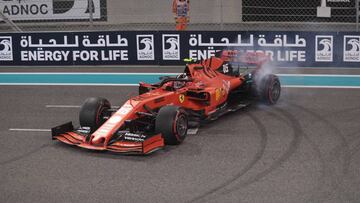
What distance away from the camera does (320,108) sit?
34.8 ft

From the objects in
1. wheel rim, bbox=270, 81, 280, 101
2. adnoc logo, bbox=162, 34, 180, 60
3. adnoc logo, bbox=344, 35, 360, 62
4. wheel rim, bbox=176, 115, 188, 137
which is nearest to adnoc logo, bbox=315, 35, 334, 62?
adnoc logo, bbox=344, 35, 360, 62

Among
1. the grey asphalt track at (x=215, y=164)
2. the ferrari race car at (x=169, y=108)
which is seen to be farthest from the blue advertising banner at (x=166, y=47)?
the grey asphalt track at (x=215, y=164)

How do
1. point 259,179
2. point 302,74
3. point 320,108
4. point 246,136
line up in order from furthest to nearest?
point 302,74, point 320,108, point 246,136, point 259,179

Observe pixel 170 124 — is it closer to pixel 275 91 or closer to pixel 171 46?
pixel 275 91

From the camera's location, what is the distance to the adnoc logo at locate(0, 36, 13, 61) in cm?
1715

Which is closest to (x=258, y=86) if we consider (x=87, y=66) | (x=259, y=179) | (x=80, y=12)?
(x=259, y=179)

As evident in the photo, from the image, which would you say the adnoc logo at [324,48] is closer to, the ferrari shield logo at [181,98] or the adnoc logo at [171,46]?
the adnoc logo at [171,46]

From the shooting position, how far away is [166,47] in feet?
53.4

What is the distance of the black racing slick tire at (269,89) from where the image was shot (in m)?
10.6

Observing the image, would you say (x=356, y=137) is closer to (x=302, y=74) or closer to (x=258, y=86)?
(x=258, y=86)

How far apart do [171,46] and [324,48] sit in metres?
4.28

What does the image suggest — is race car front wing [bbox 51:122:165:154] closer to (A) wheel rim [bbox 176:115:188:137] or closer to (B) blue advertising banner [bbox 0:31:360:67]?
(A) wheel rim [bbox 176:115:188:137]

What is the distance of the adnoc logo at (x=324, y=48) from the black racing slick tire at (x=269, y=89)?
5.25 meters

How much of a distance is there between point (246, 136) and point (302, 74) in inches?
269
